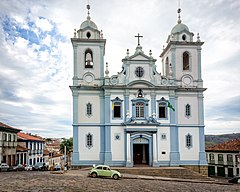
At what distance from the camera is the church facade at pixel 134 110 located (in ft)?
96.5

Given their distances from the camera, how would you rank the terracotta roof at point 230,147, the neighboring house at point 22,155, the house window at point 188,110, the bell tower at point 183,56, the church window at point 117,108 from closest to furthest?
the church window at point 117,108
the house window at point 188,110
the bell tower at point 183,56
the terracotta roof at point 230,147
the neighboring house at point 22,155

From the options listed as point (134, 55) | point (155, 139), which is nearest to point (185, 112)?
point (155, 139)

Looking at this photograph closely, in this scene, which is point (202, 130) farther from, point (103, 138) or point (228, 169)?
point (228, 169)

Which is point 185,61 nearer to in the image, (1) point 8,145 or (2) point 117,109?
(2) point 117,109

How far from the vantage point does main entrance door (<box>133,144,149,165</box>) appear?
3072 centimetres

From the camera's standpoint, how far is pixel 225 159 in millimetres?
42219

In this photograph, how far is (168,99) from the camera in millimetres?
30703

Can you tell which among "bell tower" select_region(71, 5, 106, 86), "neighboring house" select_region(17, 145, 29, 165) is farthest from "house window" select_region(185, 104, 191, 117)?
"neighboring house" select_region(17, 145, 29, 165)

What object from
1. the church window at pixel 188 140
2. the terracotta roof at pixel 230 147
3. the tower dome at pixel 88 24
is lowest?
the terracotta roof at pixel 230 147

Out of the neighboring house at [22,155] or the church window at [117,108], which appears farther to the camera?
the neighboring house at [22,155]

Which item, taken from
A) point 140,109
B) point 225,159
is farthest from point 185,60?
point 225,159

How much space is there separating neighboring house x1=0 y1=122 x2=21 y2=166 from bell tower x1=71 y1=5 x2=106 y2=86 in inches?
496

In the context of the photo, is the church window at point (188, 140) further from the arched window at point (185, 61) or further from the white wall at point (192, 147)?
the arched window at point (185, 61)

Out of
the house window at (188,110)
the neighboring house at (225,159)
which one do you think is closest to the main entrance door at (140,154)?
the house window at (188,110)
